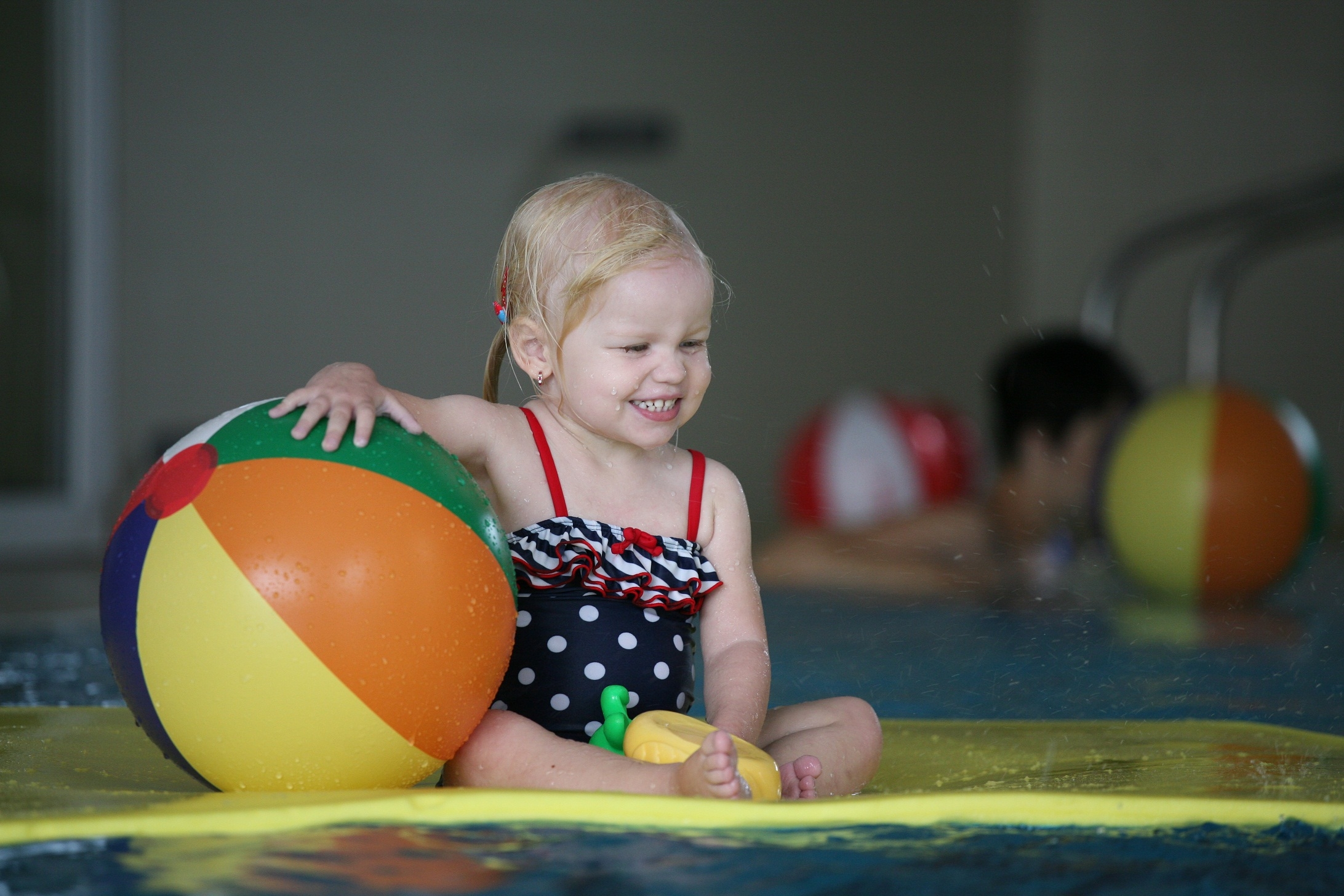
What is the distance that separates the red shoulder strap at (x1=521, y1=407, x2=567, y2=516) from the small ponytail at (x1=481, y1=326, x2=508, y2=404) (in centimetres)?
12

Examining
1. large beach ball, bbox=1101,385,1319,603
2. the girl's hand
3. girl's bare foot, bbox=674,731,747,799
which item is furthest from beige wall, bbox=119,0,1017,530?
girl's bare foot, bbox=674,731,747,799

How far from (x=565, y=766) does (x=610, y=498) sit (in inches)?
16.1

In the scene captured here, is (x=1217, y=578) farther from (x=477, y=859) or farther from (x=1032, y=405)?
(x=477, y=859)

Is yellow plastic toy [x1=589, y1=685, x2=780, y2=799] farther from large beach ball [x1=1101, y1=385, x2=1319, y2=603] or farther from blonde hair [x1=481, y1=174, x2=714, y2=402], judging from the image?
large beach ball [x1=1101, y1=385, x2=1319, y2=603]

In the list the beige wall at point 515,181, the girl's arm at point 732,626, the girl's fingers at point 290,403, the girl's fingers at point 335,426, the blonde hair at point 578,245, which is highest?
the beige wall at point 515,181

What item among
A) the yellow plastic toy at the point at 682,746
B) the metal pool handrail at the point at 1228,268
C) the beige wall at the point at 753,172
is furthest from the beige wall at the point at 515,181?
the yellow plastic toy at the point at 682,746

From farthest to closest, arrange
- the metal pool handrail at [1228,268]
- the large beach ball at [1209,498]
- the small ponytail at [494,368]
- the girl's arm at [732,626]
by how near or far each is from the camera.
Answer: the metal pool handrail at [1228,268]
the large beach ball at [1209,498]
the small ponytail at [494,368]
the girl's arm at [732,626]

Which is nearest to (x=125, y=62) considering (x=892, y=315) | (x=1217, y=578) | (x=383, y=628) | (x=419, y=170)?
(x=419, y=170)

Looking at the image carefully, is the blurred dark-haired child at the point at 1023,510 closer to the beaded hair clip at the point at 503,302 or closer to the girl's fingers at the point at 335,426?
the beaded hair clip at the point at 503,302

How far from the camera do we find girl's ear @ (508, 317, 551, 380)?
176 centimetres

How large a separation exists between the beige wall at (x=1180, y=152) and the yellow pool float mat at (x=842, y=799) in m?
5.48

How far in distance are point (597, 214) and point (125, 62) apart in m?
5.00

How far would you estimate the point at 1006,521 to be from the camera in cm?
448

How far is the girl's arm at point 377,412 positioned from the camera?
1493mm
